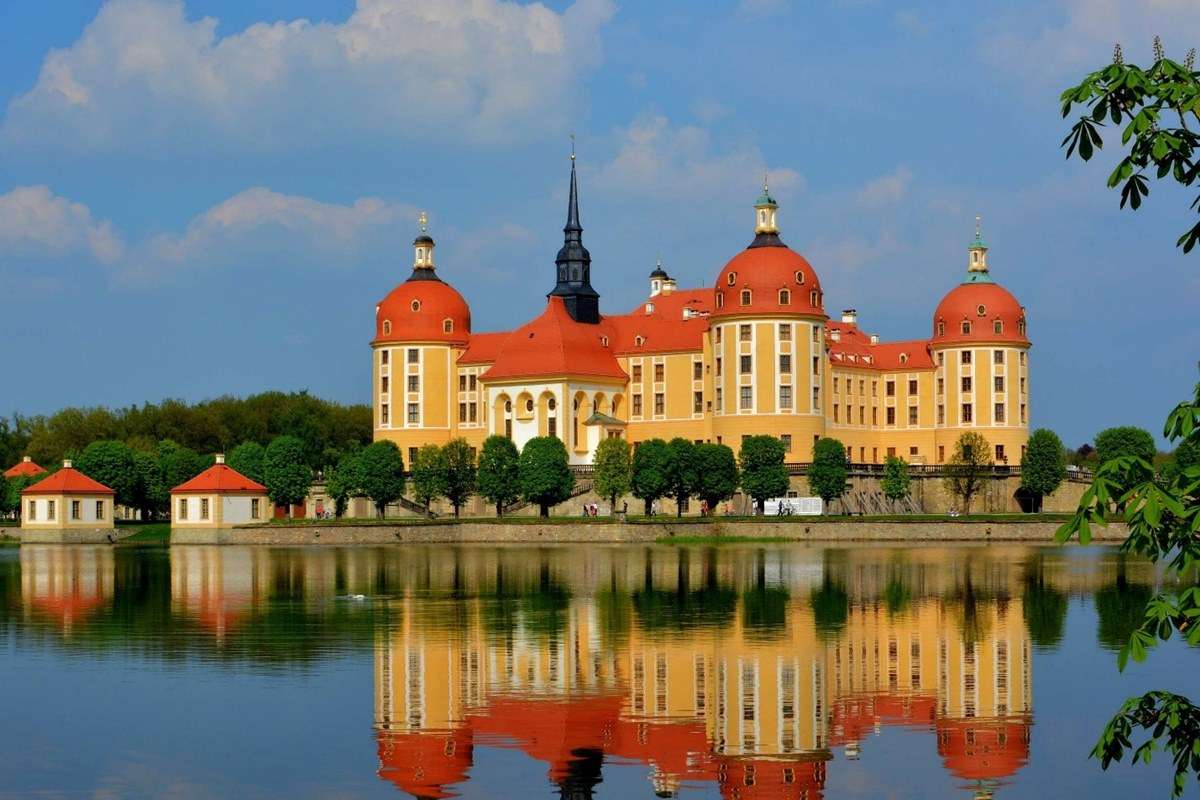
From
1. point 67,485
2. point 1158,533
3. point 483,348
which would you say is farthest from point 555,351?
point 1158,533

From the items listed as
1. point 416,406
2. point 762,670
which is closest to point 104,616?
point 762,670

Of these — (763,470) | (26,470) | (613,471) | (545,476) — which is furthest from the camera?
(26,470)

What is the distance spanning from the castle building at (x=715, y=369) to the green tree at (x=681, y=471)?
10695 millimetres

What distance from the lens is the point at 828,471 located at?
88062 mm

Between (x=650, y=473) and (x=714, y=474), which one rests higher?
(x=650, y=473)

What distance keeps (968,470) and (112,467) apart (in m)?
46.0

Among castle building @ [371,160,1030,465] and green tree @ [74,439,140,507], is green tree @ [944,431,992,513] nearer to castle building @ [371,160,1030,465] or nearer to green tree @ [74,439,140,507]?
castle building @ [371,160,1030,465]

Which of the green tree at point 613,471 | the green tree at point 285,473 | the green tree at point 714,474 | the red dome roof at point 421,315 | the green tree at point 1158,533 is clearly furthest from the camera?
the red dome roof at point 421,315

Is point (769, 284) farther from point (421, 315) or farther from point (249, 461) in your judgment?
point (249, 461)

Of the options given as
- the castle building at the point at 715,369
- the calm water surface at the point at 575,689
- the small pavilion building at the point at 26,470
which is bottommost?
the calm water surface at the point at 575,689

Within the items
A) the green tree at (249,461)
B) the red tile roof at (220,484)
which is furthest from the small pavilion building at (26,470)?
the red tile roof at (220,484)

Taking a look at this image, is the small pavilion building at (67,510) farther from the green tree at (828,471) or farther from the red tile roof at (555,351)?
the green tree at (828,471)

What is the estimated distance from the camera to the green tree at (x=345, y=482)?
93.6 meters

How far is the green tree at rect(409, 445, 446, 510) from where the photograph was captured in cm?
9131
